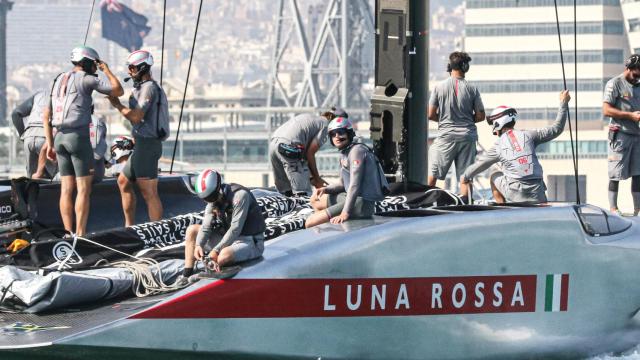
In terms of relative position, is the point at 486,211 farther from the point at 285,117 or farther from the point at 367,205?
the point at 285,117

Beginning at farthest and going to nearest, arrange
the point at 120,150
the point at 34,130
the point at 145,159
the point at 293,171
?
the point at 120,150
the point at 34,130
the point at 293,171
the point at 145,159

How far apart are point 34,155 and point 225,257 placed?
4923 mm

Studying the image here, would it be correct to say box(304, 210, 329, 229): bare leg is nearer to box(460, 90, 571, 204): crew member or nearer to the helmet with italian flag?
the helmet with italian flag

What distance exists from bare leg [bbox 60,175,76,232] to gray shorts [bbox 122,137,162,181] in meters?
0.44

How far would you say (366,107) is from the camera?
14750 centimetres

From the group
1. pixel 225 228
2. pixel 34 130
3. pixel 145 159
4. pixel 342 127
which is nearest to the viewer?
pixel 225 228

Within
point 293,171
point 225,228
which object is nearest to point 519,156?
point 293,171

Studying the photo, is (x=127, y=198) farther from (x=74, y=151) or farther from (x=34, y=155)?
(x=34, y=155)

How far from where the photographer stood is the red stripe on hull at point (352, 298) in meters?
6.82

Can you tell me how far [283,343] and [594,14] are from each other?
112 metres

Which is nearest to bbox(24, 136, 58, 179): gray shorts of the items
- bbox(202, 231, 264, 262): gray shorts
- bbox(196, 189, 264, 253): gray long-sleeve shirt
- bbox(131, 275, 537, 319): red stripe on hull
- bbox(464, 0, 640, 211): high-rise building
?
bbox(196, 189, 264, 253): gray long-sleeve shirt

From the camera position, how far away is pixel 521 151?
356 inches

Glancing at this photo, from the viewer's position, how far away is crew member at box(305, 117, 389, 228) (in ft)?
25.2

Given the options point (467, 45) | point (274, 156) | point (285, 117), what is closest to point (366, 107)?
point (285, 117)
